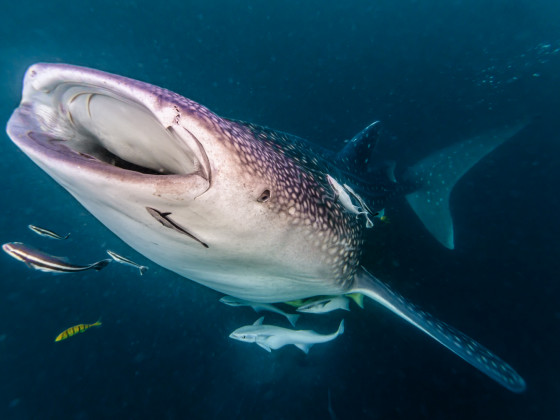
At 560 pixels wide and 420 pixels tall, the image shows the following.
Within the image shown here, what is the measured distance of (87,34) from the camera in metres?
25.3

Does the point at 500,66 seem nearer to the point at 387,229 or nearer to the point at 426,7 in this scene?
the point at 426,7

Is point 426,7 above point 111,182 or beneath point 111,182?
above

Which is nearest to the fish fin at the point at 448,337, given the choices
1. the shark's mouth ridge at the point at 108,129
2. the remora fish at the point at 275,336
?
the remora fish at the point at 275,336

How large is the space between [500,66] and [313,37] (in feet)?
47.7

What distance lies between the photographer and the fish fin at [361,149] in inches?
209

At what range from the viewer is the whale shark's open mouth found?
1204 mm

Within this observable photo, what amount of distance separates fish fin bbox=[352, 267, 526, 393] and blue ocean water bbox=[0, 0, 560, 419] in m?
2.60

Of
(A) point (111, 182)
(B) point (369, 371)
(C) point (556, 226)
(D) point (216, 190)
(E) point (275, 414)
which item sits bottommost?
(E) point (275, 414)

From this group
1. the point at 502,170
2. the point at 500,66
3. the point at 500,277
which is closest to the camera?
the point at 500,277

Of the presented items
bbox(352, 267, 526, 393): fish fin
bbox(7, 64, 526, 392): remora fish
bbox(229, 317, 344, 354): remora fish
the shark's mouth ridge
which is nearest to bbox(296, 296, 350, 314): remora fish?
bbox(352, 267, 526, 393): fish fin

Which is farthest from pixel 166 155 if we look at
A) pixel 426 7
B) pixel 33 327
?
pixel 426 7

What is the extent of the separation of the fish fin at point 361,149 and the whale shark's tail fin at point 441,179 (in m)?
1.94

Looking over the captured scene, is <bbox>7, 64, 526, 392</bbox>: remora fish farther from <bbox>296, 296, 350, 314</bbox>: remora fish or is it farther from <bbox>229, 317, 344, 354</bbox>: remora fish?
<bbox>229, 317, 344, 354</bbox>: remora fish

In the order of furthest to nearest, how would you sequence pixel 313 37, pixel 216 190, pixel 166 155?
pixel 313 37 < pixel 166 155 < pixel 216 190
